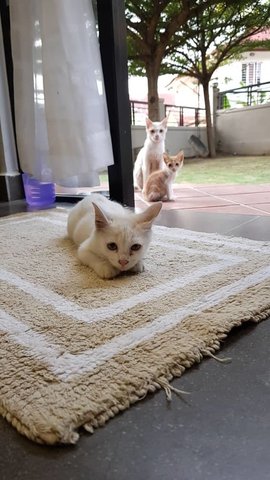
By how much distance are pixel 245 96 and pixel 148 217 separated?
6728mm

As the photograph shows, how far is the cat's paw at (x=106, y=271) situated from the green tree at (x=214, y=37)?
571 cm

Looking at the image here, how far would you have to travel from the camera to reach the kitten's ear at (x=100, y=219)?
861 millimetres

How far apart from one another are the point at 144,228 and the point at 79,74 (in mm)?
923

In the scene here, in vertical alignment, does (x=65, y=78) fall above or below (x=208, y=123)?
below

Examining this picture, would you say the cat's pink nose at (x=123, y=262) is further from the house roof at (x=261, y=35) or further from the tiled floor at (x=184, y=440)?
the house roof at (x=261, y=35)

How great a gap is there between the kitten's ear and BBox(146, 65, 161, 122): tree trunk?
391cm

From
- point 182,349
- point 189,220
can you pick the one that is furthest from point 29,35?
point 182,349

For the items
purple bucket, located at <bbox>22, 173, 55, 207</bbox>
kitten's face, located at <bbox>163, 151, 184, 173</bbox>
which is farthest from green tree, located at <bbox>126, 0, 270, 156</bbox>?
purple bucket, located at <bbox>22, 173, 55, 207</bbox>

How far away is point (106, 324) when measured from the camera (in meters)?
0.65

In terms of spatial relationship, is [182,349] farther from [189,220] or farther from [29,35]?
[29,35]

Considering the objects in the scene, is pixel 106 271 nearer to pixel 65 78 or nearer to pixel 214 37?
pixel 65 78

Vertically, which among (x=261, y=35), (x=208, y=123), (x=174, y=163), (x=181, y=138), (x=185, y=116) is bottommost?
(x=174, y=163)

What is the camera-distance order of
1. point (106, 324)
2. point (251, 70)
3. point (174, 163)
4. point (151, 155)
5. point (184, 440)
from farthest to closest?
point (251, 70)
point (151, 155)
point (174, 163)
point (106, 324)
point (184, 440)

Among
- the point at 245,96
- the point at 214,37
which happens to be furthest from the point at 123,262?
the point at 245,96
